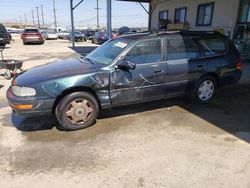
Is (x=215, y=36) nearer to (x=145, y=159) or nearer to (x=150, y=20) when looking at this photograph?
(x=145, y=159)

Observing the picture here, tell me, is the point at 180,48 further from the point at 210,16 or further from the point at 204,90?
the point at 210,16

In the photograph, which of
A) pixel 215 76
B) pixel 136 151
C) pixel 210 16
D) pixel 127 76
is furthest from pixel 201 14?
pixel 136 151

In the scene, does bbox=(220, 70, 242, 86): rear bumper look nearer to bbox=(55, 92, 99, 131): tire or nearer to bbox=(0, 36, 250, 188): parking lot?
bbox=(0, 36, 250, 188): parking lot

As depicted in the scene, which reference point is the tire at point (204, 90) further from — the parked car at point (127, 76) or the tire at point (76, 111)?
the tire at point (76, 111)

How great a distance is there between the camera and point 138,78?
421 centimetres

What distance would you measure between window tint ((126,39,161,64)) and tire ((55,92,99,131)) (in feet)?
3.45

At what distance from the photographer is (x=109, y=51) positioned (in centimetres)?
459

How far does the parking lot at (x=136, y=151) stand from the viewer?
8.96 ft

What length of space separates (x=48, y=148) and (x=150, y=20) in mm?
18699

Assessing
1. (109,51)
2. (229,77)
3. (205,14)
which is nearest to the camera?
(109,51)

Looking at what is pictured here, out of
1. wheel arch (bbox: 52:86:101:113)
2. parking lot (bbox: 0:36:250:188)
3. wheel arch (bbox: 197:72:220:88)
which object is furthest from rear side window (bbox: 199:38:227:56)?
wheel arch (bbox: 52:86:101:113)

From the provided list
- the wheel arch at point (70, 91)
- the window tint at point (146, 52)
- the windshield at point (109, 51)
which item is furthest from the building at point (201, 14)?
the wheel arch at point (70, 91)

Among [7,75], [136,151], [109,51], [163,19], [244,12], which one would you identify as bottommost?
[136,151]

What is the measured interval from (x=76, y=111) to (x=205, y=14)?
39.4 ft
